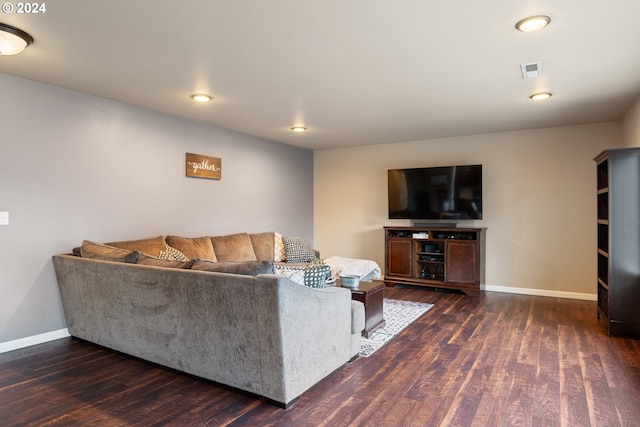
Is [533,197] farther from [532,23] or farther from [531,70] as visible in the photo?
[532,23]

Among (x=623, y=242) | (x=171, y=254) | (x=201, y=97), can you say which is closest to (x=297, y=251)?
(x=171, y=254)

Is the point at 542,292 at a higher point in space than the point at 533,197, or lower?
lower

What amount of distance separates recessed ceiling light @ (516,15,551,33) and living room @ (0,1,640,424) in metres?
2.52

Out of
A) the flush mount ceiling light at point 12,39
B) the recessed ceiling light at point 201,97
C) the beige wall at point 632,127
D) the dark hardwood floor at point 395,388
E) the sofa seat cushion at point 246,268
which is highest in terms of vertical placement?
the recessed ceiling light at point 201,97

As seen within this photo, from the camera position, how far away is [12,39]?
97.2 inches

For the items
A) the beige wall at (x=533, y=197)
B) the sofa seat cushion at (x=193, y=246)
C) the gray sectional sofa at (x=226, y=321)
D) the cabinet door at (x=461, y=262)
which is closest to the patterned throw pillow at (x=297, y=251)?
the sofa seat cushion at (x=193, y=246)

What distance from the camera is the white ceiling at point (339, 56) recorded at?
7.26ft

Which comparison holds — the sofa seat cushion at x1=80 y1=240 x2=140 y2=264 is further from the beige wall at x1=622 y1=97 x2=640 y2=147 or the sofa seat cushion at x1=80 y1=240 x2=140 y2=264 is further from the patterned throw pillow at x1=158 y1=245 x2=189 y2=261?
the beige wall at x1=622 y1=97 x2=640 y2=147

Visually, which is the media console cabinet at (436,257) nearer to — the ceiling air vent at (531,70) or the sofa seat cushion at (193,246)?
the ceiling air vent at (531,70)

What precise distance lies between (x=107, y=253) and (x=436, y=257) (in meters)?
4.38

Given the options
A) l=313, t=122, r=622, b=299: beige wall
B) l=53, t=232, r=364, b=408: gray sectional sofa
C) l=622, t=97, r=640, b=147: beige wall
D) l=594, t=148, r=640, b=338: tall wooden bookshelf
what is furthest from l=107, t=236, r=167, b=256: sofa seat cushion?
l=622, t=97, r=640, b=147: beige wall

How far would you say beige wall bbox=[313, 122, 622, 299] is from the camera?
5.13 metres

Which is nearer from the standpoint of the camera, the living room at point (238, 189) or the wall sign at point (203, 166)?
the living room at point (238, 189)

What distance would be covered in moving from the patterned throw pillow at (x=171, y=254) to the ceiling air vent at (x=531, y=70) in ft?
11.6
